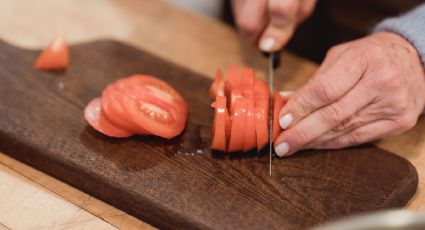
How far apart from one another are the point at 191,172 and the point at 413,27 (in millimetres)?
1047

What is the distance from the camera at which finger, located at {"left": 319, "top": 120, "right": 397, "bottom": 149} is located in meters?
2.03

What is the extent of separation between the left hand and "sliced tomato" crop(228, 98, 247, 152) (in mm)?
154

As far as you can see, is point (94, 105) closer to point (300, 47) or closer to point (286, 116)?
point (286, 116)

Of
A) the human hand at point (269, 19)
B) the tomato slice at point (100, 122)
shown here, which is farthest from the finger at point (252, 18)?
the tomato slice at point (100, 122)

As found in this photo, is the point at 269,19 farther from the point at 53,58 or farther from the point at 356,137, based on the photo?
the point at 53,58

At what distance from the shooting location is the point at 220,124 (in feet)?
6.19

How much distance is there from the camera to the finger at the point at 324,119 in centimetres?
193

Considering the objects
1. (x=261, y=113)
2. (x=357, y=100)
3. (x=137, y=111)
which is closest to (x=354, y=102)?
(x=357, y=100)

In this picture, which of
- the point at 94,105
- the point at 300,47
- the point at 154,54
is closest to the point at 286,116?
the point at 94,105

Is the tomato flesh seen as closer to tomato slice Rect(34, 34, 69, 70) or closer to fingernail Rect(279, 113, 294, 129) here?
fingernail Rect(279, 113, 294, 129)

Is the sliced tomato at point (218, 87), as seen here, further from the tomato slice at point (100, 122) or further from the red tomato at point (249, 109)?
the tomato slice at point (100, 122)

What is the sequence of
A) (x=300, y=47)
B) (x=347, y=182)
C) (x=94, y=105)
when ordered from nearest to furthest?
(x=347, y=182) → (x=94, y=105) → (x=300, y=47)

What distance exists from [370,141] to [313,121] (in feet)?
1.06

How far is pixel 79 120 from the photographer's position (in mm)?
2121
